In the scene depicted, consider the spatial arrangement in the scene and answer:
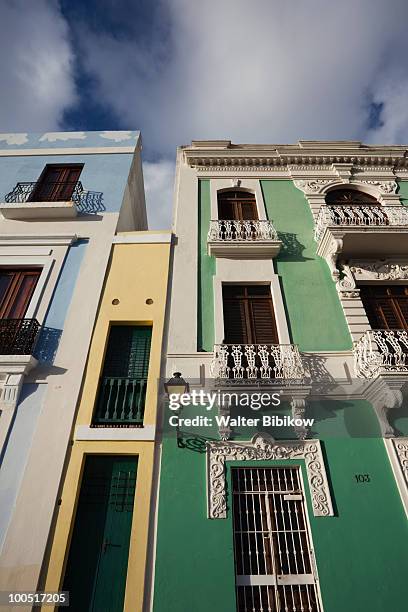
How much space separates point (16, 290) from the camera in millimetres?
8039

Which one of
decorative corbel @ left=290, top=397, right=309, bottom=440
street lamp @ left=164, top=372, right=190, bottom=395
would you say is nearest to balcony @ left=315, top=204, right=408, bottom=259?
decorative corbel @ left=290, top=397, right=309, bottom=440

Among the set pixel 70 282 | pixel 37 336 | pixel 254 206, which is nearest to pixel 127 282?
pixel 70 282

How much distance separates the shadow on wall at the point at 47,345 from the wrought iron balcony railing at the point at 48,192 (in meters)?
4.31

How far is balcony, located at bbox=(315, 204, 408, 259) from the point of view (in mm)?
8375

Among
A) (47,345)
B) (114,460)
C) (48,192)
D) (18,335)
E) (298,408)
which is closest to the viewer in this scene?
(114,460)

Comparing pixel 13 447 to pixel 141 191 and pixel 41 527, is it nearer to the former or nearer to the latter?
pixel 41 527

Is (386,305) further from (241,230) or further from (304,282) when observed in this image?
(241,230)

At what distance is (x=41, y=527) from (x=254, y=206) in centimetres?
903

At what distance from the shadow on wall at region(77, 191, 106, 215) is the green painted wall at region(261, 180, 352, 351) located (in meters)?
4.77

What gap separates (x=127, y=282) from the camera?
811cm

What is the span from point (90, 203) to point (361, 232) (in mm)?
7202

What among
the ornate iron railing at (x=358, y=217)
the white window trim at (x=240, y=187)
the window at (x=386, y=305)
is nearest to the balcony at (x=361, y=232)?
the ornate iron railing at (x=358, y=217)

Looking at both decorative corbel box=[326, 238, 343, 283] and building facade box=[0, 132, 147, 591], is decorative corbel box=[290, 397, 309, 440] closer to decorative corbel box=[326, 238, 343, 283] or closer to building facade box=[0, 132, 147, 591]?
decorative corbel box=[326, 238, 343, 283]

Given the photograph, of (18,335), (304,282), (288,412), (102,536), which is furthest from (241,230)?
(102,536)
